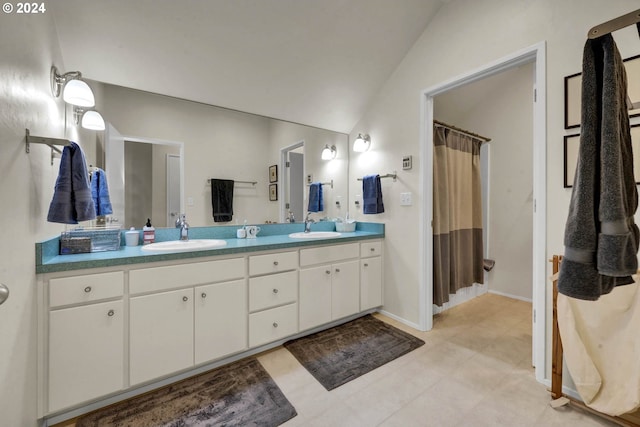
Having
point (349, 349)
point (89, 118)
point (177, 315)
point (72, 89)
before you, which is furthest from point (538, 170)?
point (89, 118)

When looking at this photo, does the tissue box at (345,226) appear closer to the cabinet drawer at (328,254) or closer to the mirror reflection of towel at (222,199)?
the cabinet drawer at (328,254)

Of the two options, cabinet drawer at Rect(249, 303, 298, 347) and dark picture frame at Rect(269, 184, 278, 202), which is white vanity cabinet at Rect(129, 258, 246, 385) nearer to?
cabinet drawer at Rect(249, 303, 298, 347)

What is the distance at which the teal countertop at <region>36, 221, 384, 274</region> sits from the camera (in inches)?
52.4

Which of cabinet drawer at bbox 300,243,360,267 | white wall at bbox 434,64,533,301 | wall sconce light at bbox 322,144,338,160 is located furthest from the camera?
white wall at bbox 434,64,533,301

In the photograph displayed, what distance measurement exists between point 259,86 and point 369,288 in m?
2.08

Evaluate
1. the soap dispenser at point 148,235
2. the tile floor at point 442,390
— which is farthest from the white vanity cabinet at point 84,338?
the tile floor at point 442,390

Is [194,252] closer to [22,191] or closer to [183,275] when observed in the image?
[183,275]

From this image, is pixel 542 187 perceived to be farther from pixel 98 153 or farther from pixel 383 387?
pixel 98 153

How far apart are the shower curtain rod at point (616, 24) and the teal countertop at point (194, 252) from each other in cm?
179

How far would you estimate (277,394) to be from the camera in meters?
1.60

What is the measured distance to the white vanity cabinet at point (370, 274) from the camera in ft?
8.38

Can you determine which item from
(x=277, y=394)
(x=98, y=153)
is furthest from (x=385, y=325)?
(x=98, y=153)

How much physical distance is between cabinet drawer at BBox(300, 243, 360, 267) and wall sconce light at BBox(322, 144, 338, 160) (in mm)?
1068

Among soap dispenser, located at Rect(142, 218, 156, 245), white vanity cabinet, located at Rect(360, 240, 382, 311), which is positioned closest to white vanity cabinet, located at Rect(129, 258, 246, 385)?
soap dispenser, located at Rect(142, 218, 156, 245)
